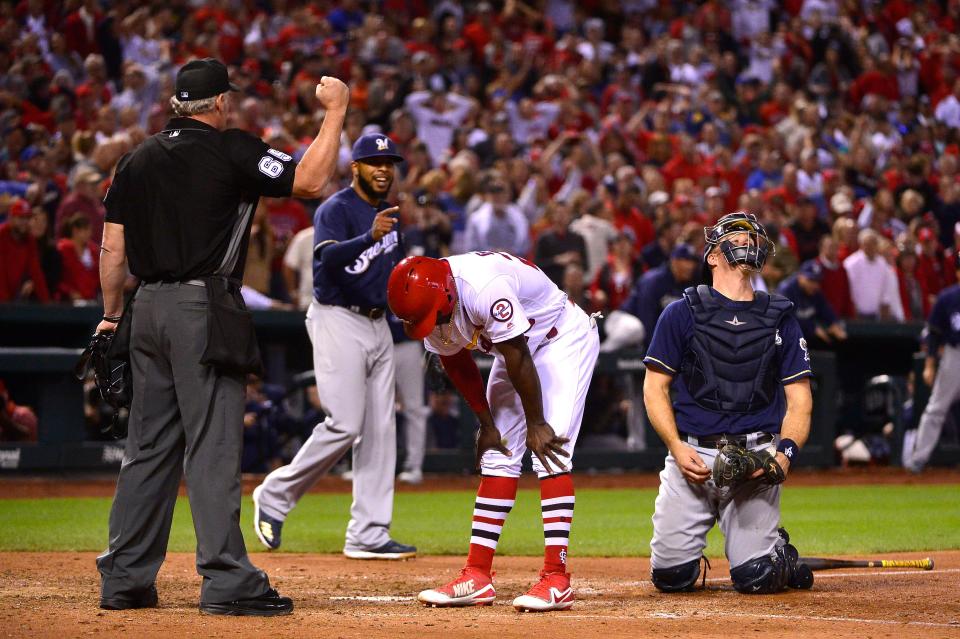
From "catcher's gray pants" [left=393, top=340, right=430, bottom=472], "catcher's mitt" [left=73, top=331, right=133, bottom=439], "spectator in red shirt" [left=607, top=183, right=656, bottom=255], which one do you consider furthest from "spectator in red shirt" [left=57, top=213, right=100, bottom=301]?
"catcher's mitt" [left=73, top=331, right=133, bottom=439]

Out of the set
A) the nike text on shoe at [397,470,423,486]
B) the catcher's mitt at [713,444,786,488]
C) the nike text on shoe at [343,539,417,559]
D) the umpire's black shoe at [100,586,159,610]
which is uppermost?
the catcher's mitt at [713,444,786,488]

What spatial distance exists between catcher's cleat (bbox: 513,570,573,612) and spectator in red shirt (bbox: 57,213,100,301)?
26.6 feet

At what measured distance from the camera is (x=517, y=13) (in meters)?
21.7

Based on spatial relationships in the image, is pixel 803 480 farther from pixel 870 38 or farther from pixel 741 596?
pixel 870 38

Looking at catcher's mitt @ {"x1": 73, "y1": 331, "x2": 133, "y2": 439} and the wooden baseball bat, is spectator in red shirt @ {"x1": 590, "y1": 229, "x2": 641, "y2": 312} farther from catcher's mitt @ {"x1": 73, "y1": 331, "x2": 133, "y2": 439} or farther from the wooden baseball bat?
catcher's mitt @ {"x1": 73, "y1": 331, "x2": 133, "y2": 439}

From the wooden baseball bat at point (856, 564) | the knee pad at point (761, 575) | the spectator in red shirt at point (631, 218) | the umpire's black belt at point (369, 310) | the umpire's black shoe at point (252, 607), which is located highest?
the spectator in red shirt at point (631, 218)

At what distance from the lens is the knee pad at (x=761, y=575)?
249 inches

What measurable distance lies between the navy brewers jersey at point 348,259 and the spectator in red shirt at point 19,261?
534 centimetres

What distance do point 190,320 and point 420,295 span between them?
0.94 metres

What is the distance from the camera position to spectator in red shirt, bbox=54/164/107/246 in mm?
13266

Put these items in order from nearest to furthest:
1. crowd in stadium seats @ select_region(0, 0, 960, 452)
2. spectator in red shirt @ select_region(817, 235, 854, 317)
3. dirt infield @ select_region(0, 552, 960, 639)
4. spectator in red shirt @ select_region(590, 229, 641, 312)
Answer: dirt infield @ select_region(0, 552, 960, 639) < crowd in stadium seats @ select_region(0, 0, 960, 452) < spectator in red shirt @ select_region(590, 229, 641, 312) < spectator in red shirt @ select_region(817, 235, 854, 317)

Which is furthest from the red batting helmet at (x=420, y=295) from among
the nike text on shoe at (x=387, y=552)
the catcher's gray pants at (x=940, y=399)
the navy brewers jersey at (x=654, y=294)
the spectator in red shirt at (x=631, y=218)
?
the spectator in red shirt at (x=631, y=218)

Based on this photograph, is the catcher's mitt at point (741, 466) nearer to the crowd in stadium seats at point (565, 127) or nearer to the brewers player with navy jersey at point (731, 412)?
the brewers player with navy jersey at point (731, 412)

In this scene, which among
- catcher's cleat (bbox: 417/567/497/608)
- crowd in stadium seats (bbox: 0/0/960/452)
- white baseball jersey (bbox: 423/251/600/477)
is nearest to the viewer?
white baseball jersey (bbox: 423/251/600/477)
